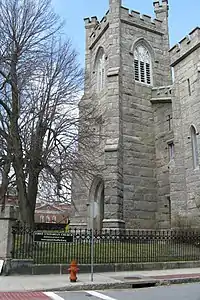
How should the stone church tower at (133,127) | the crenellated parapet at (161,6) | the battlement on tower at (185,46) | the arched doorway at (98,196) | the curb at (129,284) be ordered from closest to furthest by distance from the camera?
the curb at (129,284) → the battlement on tower at (185,46) → the stone church tower at (133,127) → the arched doorway at (98,196) → the crenellated parapet at (161,6)

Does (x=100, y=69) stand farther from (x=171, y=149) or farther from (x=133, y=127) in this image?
(x=171, y=149)

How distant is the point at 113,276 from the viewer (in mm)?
11562

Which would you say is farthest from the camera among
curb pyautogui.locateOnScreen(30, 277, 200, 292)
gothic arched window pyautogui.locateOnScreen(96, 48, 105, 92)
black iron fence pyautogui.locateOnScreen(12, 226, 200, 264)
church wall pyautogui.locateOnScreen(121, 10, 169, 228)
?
gothic arched window pyautogui.locateOnScreen(96, 48, 105, 92)

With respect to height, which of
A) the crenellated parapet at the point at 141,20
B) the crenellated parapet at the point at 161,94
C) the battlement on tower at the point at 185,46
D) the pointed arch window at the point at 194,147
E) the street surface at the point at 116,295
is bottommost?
the street surface at the point at 116,295

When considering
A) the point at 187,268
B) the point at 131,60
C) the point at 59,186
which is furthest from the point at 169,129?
the point at 187,268

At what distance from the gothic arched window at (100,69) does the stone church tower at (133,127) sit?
7 centimetres

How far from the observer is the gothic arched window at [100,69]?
24.6 metres

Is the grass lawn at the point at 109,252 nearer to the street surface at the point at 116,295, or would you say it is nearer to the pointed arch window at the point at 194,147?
the street surface at the point at 116,295

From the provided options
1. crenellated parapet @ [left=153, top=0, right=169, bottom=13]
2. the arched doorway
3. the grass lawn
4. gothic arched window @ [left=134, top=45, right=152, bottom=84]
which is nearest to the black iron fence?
the grass lawn

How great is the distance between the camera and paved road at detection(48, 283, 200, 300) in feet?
26.3

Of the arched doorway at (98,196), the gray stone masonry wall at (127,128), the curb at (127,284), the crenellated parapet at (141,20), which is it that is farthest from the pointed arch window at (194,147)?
the crenellated parapet at (141,20)

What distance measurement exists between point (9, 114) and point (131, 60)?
431 inches

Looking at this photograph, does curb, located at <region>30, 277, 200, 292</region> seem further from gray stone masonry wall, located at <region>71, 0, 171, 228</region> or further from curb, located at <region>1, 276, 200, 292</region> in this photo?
gray stone masonry wall, located at <region>71, 0, 171, 228</region>

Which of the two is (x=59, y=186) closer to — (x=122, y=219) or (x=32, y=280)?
(x=122, y=219)
